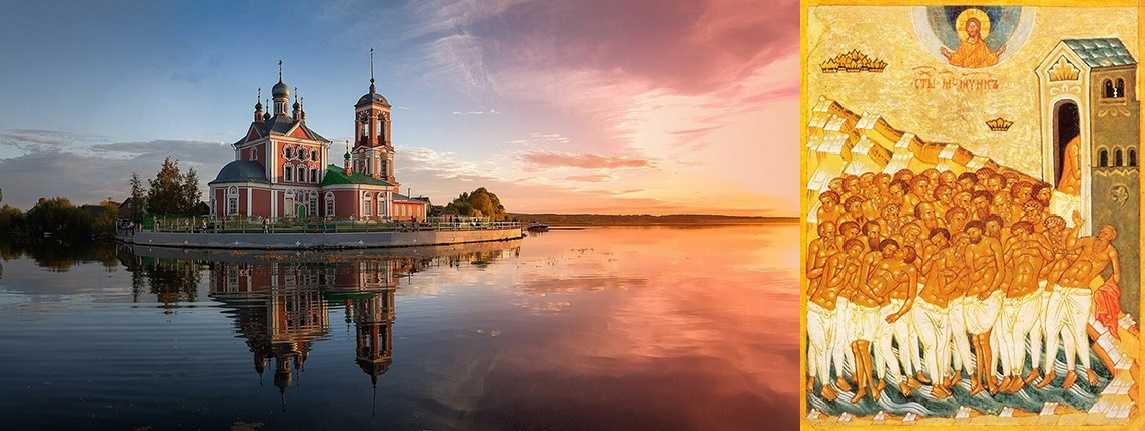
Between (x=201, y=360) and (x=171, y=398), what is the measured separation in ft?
4.00

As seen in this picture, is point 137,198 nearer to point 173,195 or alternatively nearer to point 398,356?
point 173,195

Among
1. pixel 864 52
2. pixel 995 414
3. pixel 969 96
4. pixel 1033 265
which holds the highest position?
pixel 864 52

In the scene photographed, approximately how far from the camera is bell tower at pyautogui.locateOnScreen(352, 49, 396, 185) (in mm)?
35938

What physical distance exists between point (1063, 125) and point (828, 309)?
7.26 feet

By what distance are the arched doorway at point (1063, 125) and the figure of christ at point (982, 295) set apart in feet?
2.59

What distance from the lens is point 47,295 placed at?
34.9 feet

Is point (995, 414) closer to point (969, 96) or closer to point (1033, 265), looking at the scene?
point (1033, 265)

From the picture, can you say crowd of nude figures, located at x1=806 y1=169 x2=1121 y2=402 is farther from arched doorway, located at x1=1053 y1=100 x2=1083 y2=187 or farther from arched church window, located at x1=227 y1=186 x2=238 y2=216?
arched church window, located at x1=227 y1=186 x2=238 y2=216

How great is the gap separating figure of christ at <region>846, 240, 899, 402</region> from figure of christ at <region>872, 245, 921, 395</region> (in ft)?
0.05

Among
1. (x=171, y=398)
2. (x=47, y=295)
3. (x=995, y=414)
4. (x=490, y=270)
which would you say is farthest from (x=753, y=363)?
(x=47, y=295)

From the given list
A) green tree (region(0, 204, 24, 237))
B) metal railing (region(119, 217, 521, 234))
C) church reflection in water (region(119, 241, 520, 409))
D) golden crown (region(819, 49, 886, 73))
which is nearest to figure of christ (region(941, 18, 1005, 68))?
golden crown (region(819, 49, 886, 73))

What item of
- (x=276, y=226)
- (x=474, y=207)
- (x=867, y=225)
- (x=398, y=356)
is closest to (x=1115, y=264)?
(x=867, y=225)

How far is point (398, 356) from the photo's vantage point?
5816mm

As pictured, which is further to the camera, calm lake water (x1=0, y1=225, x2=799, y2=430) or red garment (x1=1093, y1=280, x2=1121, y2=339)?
red garment (x1=1093, y1=280, x2=1121, y2=339)
